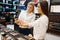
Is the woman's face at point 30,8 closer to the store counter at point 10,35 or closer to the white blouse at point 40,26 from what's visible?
the white blouse at point 40,26

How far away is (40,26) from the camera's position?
1405 millimetres

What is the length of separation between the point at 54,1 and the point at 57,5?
58mm

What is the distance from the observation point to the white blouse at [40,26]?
4.54 feet

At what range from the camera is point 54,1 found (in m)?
1.50

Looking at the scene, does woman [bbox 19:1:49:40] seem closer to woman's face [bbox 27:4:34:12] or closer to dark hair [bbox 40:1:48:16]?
dark hair [bbox 40:1:48:16]

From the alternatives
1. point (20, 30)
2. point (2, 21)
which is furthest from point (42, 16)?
point (2, 21)

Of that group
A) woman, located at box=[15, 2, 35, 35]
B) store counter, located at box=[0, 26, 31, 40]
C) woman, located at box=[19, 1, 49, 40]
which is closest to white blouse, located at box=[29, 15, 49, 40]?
woman, located at box=[19, 1, 49, 40]

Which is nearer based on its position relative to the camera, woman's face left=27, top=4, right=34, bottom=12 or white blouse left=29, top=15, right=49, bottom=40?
white blouse left=29, top=15, right=49, bottom=40

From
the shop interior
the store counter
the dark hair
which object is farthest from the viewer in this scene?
the store counter

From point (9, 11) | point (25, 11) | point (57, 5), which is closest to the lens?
point (57, 5)

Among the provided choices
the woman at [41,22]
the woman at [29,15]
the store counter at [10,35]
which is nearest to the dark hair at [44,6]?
the woman at [41,22]

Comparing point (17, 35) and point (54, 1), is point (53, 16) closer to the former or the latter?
point (54, 1)

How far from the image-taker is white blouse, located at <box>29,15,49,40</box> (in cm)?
138

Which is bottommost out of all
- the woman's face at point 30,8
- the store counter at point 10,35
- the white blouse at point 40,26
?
the store counter at point 10,35
